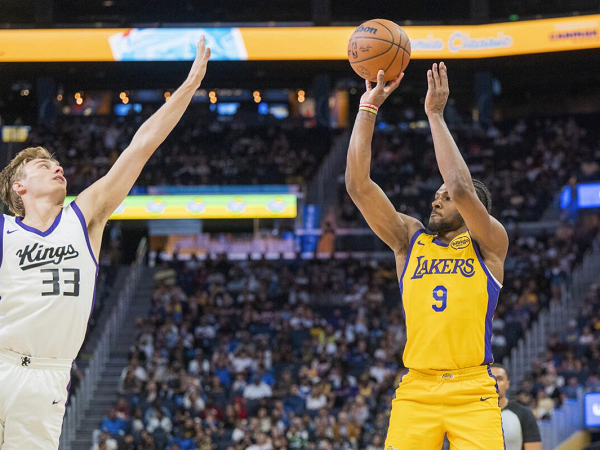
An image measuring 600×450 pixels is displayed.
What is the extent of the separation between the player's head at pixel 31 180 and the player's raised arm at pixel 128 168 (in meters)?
0.15

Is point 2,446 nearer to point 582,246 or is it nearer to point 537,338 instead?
point 537,338

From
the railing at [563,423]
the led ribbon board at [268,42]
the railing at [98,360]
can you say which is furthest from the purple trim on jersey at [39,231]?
the led ribbon board at [268,42]

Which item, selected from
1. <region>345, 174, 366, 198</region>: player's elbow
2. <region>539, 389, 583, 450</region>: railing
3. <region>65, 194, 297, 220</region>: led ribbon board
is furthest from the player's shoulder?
<region>65, 194, 297, 220</region>: led ribbon board

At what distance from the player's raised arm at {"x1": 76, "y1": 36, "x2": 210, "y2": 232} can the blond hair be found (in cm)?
32

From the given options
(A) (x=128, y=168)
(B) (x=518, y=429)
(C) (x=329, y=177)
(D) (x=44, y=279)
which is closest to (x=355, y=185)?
(A) (x=128, y=168)

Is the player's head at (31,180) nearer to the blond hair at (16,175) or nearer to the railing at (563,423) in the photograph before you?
the blond hair at (16,175)

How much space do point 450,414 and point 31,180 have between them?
8.50ft

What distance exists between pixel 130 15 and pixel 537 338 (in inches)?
758

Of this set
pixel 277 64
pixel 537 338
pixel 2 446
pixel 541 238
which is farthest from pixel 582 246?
pixel 2 446

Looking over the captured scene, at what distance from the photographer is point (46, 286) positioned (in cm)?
432

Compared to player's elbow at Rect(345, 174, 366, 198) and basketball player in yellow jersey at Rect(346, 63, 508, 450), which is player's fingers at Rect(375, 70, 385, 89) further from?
player's elbow at Rect(345, 174, 366, 198)

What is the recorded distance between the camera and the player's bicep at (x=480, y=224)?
5.20m

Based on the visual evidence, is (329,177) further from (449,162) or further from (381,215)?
(449,162)

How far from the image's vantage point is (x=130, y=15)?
107ft
